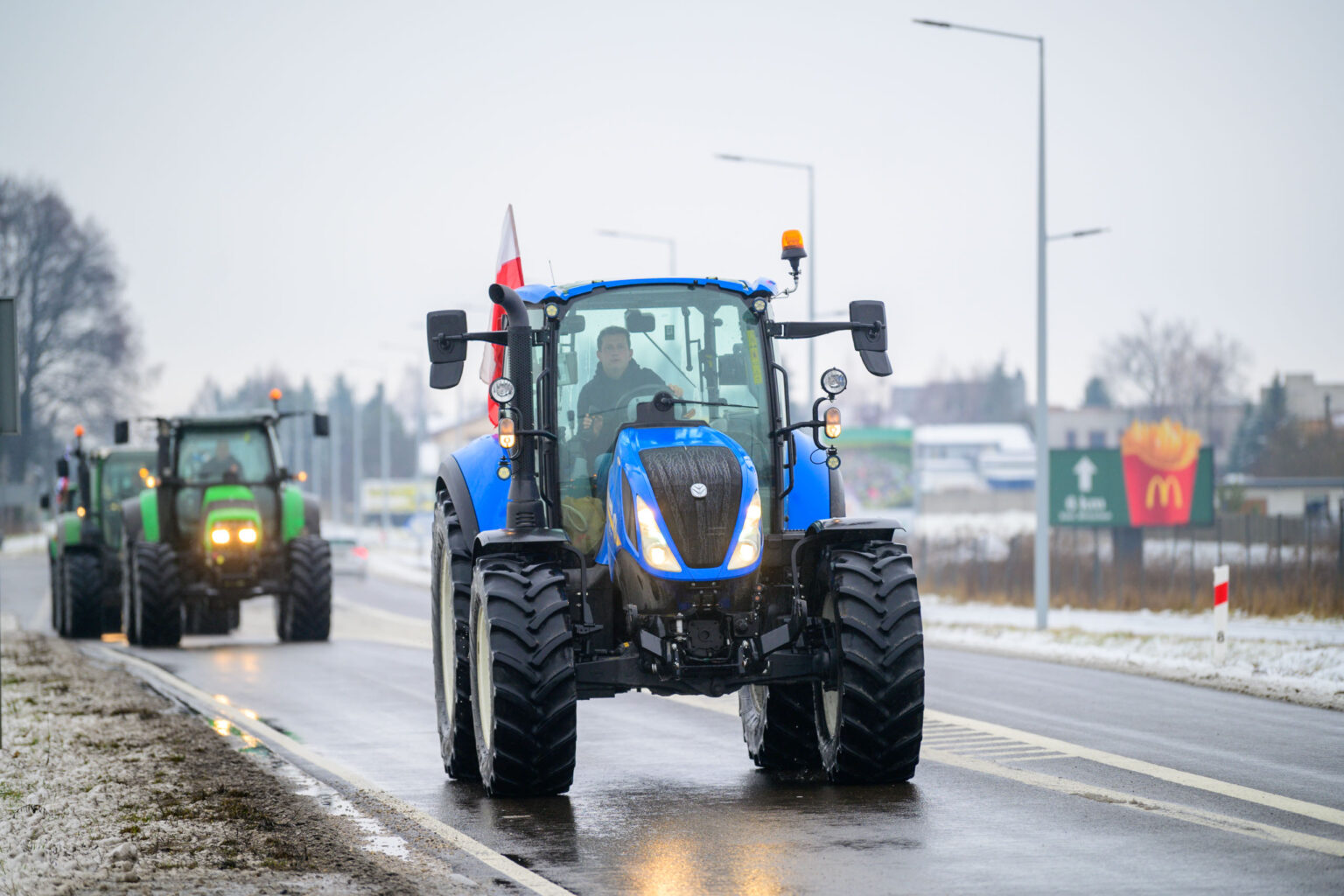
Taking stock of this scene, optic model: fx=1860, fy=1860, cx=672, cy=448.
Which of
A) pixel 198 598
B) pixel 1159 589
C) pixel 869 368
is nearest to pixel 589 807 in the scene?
pixel 869 368

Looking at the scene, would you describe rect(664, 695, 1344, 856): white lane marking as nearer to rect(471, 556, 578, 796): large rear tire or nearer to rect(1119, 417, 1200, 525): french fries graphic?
rect(471, 556, 578, 796): large rear tire

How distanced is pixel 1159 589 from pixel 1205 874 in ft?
86.2

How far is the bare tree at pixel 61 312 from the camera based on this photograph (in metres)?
74.7

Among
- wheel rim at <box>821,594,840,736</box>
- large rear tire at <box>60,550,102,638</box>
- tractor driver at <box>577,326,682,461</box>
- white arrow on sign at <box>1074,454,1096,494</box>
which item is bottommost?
large rear tire at <box>60,550,102,638</box>

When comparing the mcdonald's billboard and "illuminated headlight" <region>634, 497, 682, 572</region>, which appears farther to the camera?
the mcdonald's billboard

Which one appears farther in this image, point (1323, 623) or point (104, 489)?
point (104, 489)

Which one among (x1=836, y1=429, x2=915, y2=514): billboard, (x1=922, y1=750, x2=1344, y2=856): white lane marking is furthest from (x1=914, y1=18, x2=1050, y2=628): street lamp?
(x1=836, y1=429, x2=915, y2=514): billboard

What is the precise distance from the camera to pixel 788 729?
10.7 meters

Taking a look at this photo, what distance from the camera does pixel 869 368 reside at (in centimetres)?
1005

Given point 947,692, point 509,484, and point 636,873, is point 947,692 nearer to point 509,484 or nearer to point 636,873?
point 509,484

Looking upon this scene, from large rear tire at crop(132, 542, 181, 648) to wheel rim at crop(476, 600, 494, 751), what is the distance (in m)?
14.7

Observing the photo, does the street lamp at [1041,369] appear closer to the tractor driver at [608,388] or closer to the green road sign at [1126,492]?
the green road sign at [1126,492]

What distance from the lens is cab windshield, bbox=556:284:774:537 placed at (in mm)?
10102

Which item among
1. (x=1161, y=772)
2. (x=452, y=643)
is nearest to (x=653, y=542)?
(x=452, y=643)
